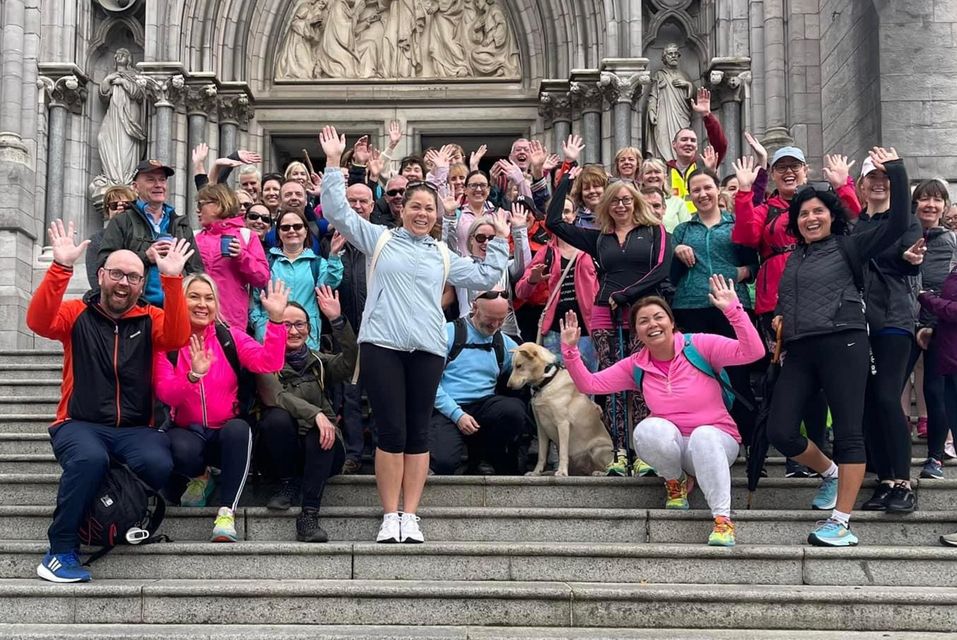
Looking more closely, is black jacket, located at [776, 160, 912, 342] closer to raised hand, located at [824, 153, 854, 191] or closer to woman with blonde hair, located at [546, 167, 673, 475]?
raised hand, located at [824, 153, 854, 191]

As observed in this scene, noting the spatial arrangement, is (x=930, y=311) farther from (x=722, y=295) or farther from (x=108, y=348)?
(x=108, y=348)

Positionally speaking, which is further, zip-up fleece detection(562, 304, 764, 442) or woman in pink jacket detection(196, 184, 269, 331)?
woman in pink jacket detection(196, 184, 269, 331)

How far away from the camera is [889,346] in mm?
6367

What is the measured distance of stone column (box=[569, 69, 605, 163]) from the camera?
13648 millimetres

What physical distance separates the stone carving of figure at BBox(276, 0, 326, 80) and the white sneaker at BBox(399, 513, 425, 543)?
9.89 metres

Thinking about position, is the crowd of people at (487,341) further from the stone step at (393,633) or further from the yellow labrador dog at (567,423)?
the stone step at (393,633)

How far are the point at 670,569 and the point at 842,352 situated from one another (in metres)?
1.49

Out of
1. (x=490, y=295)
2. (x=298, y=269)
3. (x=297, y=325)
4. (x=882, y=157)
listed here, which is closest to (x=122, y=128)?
(x=298, y=269)

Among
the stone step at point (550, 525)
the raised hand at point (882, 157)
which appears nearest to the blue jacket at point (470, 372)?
the stone step at point (550, 525)

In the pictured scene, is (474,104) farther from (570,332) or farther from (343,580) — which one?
(343,580)

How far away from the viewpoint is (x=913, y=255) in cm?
630

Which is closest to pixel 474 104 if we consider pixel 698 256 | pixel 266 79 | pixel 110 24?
pixel 266 79

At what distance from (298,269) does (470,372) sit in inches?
53.8

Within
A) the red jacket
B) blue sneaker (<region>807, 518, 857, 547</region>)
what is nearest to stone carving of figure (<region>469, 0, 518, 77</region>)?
the red jacket
